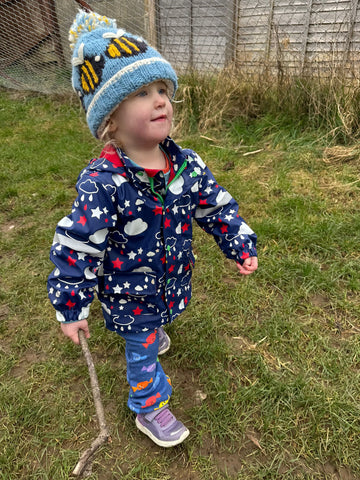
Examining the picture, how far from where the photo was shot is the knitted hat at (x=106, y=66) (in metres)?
1.36

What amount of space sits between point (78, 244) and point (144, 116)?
20.6 inches

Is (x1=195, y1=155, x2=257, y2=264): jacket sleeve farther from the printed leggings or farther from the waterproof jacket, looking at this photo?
the printed leggings

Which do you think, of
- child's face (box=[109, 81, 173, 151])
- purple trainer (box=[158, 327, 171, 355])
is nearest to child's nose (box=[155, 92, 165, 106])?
child's face (box=[109, 81, 173, 151])

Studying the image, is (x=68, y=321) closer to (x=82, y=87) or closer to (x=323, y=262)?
(x=82, y=87)

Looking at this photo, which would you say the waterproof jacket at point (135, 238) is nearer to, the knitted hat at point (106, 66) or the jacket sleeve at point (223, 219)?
the jacket sleeve at point (223, 219)

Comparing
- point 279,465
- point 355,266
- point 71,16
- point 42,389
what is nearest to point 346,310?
point 355,266

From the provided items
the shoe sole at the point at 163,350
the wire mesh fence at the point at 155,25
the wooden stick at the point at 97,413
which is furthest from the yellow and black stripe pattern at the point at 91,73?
the wire mesh fence at the point at 155,25

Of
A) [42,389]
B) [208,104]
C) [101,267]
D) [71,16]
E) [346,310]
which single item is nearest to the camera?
[101,267]

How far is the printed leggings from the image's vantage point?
1.66 metres

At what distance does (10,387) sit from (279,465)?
1.35 metres

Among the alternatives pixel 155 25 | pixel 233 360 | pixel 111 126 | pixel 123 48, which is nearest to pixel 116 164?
pixel 111 126

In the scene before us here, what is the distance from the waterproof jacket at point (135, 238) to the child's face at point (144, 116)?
0.10 m

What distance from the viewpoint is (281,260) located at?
2656mm

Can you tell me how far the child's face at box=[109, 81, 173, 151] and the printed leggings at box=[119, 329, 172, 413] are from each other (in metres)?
0.82
